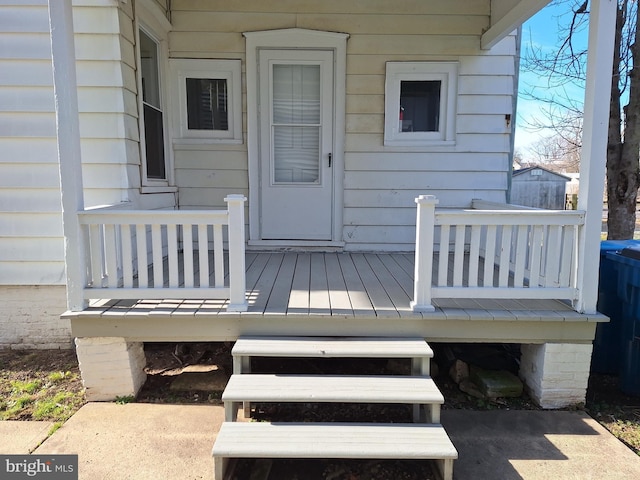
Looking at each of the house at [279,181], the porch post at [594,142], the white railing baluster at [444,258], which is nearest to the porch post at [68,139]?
the house at [279,181]

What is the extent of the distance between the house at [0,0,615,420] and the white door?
2cm

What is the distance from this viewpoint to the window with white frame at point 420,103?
418cm

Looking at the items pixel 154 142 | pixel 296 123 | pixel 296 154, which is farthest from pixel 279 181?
pixel 154 142

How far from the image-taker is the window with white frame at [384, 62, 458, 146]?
4180 mm

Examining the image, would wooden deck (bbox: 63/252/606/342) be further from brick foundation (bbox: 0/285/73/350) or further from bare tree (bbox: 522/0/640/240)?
bare tree (bbox: 522/0/640/240)

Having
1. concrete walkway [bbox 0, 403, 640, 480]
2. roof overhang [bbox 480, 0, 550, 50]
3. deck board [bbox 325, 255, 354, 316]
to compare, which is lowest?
concrete walkway [bbox 0, 403, 640, 480]

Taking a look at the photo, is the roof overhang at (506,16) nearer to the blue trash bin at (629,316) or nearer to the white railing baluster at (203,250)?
the blue trash bin at (629,316)

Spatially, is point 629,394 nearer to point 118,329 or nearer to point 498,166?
point 498,166

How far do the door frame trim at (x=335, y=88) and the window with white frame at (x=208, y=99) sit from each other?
13 centimetres

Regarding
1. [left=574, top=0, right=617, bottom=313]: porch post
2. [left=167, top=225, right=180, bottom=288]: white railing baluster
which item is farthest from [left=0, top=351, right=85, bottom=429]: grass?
[left=574, top=0, right=617, bottom=313]: porch post

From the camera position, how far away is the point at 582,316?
2660mm

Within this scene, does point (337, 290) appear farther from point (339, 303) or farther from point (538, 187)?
point (538, 187)

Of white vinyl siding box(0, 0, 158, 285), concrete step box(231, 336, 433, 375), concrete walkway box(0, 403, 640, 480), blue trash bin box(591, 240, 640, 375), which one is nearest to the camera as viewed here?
concrete walkway box(0, 403, 640, 480)

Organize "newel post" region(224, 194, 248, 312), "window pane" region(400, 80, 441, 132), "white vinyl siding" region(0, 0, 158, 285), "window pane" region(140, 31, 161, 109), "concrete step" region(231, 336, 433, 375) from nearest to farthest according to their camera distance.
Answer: "concrete step" region(231, 336, 433, 375) < "newel post" region(224, 194, 248, 312) < "white vinyl siding" region(0, 0, 158, 285) < "window pane" region(140, 31, 161, 109) < "window pane" region(400, 80, 441, 132)
